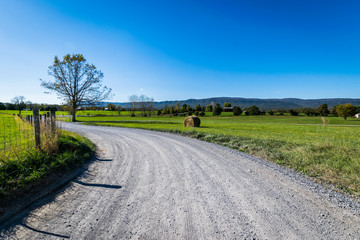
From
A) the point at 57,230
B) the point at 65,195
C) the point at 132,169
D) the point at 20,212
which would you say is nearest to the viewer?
the point at 57,230

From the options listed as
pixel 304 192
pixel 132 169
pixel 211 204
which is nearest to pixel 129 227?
pixel 211 204

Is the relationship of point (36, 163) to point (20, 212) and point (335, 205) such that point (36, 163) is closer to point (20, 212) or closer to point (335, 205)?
point (20, 212)

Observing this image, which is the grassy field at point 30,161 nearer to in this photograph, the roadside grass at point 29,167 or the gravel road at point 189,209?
the roadside grass at point 29,167

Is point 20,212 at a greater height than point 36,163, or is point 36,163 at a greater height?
point 36,163

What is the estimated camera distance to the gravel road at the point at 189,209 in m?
2.88

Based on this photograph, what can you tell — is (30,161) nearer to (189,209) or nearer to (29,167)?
(29,167)

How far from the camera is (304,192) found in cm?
438

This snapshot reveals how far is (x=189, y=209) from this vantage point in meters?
3.55

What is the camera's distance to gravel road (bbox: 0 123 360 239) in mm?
2881

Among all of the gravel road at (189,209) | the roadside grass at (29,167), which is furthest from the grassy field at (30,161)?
Answer: the gravel road at (189,209)

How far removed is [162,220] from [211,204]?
3.88 ft

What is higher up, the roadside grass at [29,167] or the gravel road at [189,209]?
the roadside grass at [29,167]

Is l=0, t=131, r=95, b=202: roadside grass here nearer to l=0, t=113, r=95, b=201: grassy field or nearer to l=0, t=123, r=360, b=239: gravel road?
l=0, t=113, r=95, b=201: grassy field

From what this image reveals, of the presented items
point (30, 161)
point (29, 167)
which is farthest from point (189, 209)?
point (30, 161)
